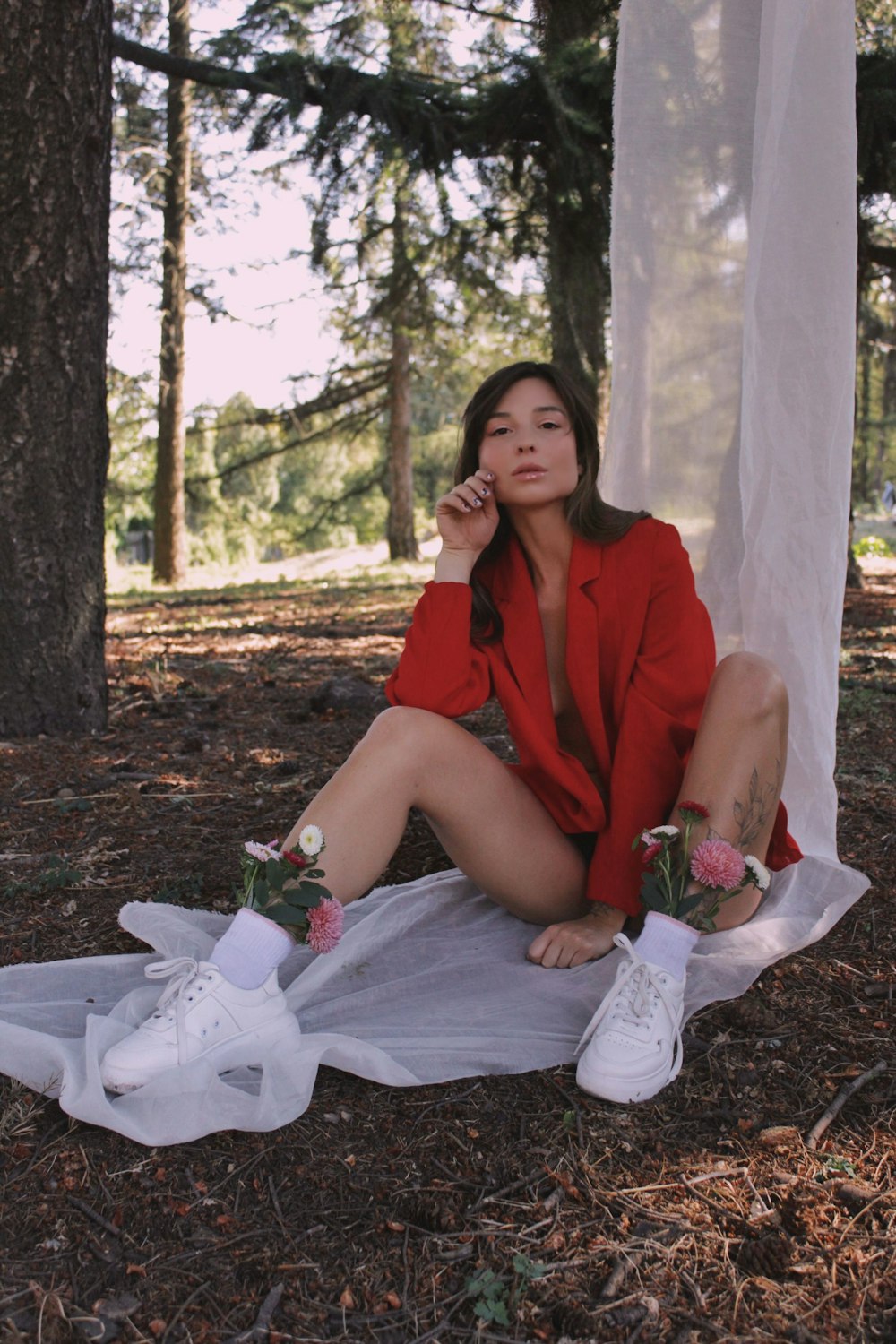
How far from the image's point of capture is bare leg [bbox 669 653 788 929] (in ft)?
5.90

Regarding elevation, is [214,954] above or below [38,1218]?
above

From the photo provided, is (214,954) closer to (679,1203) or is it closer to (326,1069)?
(326,1069)

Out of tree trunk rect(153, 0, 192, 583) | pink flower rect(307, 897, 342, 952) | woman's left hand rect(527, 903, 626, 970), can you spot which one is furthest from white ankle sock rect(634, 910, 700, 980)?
tree trunk rect(153, 0, 192, 583)

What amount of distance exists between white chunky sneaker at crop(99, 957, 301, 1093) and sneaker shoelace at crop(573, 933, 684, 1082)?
1.57 feet

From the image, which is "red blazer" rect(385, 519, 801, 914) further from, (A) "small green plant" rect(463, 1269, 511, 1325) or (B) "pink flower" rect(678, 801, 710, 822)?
(A) "small green plant" rect(463, 1269, 511, 1325)

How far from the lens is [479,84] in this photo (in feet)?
18.0

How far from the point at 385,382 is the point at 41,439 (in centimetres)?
902

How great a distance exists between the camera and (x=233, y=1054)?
1584mm

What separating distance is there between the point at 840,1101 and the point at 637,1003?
313 mm

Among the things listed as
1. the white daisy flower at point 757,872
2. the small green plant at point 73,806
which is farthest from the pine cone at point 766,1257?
the small green plant at point 73,806

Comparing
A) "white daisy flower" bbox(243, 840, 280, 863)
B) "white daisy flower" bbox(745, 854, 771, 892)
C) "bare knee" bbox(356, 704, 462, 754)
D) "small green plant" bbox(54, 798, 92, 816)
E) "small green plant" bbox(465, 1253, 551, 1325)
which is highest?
"bare knee" bbox(356, 704, 462, 754)

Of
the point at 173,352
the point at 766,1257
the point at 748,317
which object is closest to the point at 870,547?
the point at 173,352

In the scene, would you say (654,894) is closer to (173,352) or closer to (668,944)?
(668,944)

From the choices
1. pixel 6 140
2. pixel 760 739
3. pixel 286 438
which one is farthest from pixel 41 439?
pixel 286 438
